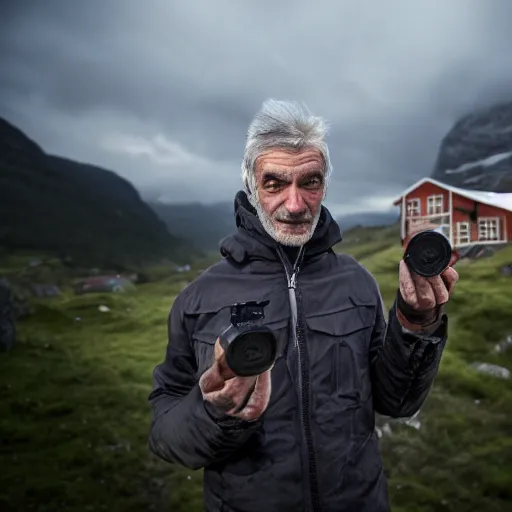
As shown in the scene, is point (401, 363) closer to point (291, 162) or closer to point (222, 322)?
point (222, 322)

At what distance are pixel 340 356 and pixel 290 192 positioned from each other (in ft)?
2.89

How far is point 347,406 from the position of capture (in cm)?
215

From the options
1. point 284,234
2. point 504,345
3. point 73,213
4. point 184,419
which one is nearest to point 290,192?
point 284,234

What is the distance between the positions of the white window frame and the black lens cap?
20.6 feet

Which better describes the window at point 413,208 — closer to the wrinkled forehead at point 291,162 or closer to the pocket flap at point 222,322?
the wrinkled forehead at point 291,162

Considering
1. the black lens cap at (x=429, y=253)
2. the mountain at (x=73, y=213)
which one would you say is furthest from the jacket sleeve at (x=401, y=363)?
the mountain at (x=73, y=213)

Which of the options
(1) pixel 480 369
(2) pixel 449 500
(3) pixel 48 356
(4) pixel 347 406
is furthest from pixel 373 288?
(3) pixel 48 356

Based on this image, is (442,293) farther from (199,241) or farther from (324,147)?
(199,241)

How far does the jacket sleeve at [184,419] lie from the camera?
1657 mm

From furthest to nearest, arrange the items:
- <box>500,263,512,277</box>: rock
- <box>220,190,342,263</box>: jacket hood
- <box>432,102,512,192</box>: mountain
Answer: <box>432,102,512,192</box>: mountain
<box>500,263,512,277</box>: rock
<box>220,190,342,263</box>: jacket hood

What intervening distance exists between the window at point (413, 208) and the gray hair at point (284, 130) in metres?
5.79

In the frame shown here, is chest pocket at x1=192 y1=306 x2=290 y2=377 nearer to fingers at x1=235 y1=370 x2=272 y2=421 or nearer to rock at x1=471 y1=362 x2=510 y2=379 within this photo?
fingers at x1=235 y1=370 x2=272 y2=421

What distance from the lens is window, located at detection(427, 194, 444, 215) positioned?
23.4 ft

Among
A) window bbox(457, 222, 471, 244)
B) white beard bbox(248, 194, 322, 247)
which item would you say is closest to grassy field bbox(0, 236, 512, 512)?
window bbox(457, 222, 471, 244)
